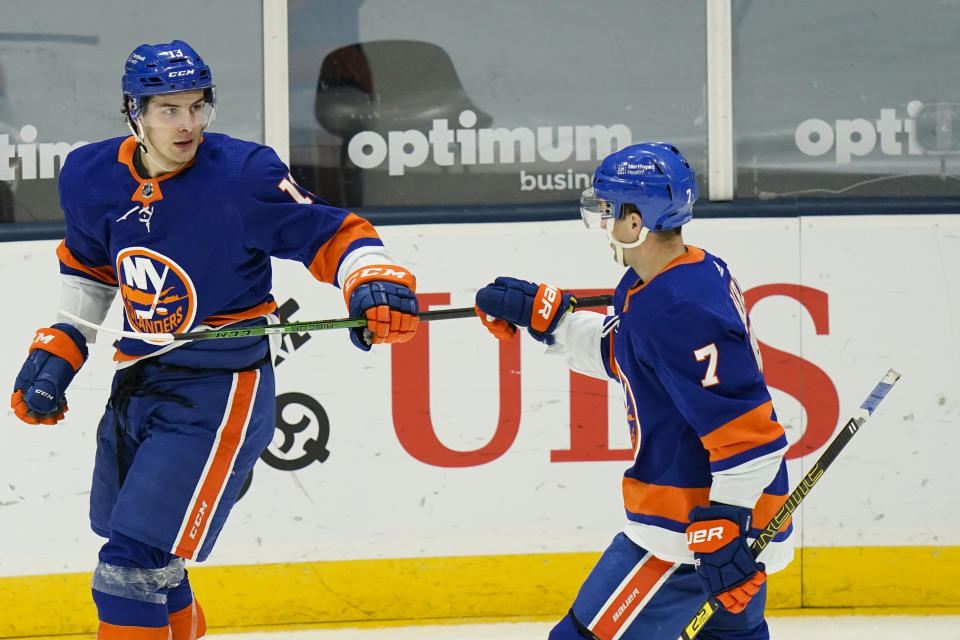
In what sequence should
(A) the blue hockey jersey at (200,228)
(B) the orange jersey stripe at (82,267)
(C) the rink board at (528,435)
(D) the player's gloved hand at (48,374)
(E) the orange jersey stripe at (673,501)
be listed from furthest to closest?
(C) the rink board at (528,435) < (B) the orange jersey stripe at (82,267) < (D) the player's gloved hand at (48,374) < (A) the blue hockey jersey at (200,228) < (E) the orange jersey stripe at (673,501)

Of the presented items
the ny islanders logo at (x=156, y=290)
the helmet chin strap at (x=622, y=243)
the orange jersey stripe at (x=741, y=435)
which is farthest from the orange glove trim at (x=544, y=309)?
the ny islanders logo at (x=156, y=290)

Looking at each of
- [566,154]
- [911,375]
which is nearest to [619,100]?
[566,154]

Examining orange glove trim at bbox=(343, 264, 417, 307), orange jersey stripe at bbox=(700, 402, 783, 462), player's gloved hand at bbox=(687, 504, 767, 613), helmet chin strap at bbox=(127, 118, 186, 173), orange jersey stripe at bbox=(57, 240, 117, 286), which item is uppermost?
helmet chin strap at bbox=(127, 118, 186, 173)

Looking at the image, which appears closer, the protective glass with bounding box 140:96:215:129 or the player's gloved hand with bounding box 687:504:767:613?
the player's gloved hand with bounding box 687:504:767:613

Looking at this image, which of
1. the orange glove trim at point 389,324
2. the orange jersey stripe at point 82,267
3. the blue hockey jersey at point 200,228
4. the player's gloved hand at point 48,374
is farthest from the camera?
the orange jersey stripe at point 82,267

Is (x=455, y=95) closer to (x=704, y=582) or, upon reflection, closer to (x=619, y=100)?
(x=619, y=100)

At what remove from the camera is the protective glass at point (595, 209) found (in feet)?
7.26

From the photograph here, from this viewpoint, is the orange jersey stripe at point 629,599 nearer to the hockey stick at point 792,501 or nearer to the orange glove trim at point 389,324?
the hockey stick at point 792,501

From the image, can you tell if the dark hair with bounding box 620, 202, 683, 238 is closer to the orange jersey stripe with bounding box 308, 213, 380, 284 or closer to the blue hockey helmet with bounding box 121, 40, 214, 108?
the orange jersey stripe with bounding box 308, 213, 380, 284

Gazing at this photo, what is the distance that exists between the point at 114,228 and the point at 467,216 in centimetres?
123

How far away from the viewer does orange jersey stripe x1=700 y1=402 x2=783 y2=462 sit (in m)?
2.03

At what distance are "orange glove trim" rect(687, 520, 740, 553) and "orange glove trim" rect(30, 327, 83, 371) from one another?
1.35m

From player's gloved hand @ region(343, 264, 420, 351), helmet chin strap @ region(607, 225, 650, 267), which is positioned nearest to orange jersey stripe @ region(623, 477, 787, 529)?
helmet chin strap @ region(607, 225, 650, 267)

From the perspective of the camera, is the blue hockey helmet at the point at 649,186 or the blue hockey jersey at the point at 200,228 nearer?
the blue hockey helmet at the point at 649,186
